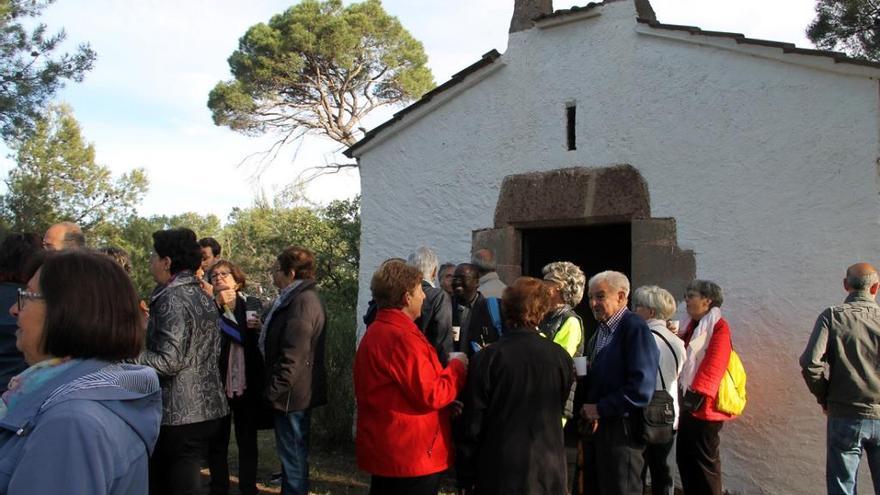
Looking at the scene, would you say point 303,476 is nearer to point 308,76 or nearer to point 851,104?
point 851,104

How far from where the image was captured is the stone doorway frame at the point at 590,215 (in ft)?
17.1

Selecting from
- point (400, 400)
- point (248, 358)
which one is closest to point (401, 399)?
point (400, 400)

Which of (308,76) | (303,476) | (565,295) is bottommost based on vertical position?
(303,476)

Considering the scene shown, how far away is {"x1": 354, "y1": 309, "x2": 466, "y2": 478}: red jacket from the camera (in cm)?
306

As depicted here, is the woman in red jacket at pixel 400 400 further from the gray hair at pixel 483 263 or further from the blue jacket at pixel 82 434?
the gray hair at pixel 483 263

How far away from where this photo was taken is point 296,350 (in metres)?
4.28

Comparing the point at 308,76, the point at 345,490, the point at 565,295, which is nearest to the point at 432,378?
the point at 565,295

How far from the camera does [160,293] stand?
352 cm

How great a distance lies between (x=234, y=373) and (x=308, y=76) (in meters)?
14.1

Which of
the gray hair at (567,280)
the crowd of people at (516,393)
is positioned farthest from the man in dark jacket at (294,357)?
the gray hair at (567,280)

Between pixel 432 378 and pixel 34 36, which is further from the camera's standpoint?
pixel 34 36

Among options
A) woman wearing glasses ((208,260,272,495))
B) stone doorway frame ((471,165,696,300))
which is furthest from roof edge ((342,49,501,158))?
woman wearing glasses ((208,260,272,495))

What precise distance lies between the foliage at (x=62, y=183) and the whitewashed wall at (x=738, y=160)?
2406 centimetres

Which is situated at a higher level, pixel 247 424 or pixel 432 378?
pixel 432 378
